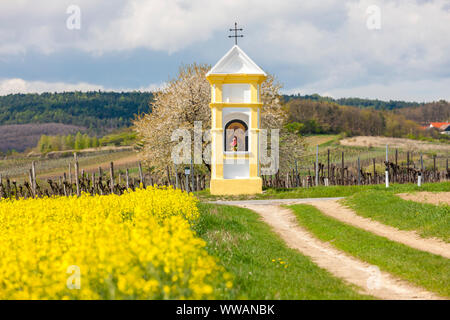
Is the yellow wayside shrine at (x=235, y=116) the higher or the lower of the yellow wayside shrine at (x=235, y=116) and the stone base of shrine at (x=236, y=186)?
the higher

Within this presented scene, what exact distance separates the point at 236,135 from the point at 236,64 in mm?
4274

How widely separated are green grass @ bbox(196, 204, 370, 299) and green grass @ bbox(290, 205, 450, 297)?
5.48 feet

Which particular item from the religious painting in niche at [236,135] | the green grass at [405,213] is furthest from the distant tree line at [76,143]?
the green grass at [405,213]

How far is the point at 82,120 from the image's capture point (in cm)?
13812

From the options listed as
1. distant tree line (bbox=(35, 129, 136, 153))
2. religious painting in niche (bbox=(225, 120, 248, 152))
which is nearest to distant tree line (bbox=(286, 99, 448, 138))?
distant tree line (bbox=(35, 129, 136, 153))

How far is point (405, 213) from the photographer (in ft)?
56.5

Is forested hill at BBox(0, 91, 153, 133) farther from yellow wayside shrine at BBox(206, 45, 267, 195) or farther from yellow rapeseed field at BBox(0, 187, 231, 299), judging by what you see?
yellow rapeseed field at BBox(0, 187, 231, 299)

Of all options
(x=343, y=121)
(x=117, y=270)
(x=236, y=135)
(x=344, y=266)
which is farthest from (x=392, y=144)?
(x=117, y=270)

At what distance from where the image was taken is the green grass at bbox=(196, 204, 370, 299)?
7.83 m

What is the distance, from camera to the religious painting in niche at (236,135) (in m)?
28.2

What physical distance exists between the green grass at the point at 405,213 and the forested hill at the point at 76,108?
117 m

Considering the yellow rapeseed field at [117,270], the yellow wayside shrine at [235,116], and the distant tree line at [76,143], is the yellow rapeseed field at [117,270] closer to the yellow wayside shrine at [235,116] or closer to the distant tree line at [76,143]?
the yellow wayside shrine at [235,116]
